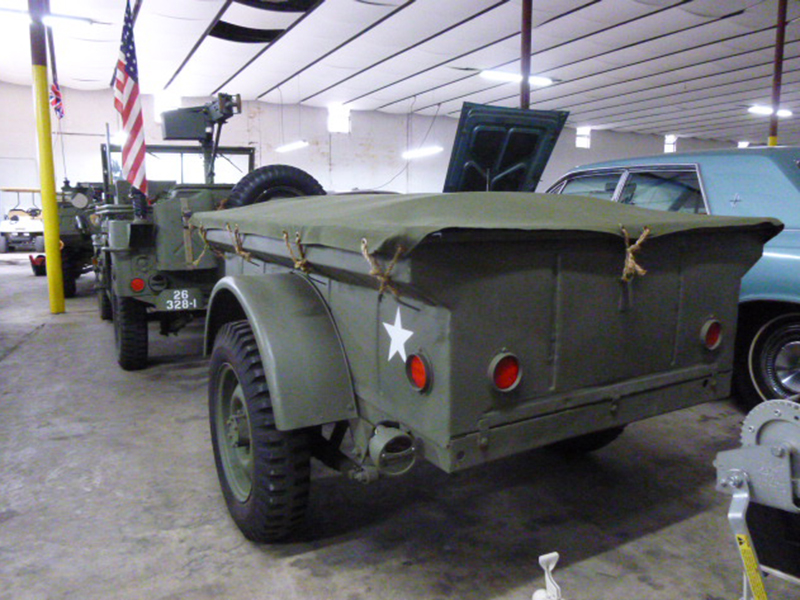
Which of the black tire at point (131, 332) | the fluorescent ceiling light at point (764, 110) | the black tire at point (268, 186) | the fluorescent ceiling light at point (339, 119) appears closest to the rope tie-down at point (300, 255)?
the black tire at point (268, 186)

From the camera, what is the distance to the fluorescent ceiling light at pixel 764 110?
58.0 feet

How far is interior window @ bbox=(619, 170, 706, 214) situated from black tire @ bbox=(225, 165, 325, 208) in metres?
2.16

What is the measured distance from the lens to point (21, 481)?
2900mm

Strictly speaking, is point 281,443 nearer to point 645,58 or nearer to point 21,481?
point 21,481

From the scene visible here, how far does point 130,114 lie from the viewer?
6.08 m

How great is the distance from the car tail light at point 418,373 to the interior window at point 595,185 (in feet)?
9.41

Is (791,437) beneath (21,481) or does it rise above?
above

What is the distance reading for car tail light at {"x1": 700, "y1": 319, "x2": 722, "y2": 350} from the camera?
2.19m

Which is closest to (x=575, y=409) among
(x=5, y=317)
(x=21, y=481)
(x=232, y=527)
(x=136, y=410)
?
(x=232, y=527)

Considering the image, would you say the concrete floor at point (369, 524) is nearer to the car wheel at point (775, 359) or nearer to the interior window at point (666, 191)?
the car wheel at point (775, 359)

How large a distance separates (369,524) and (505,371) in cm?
110

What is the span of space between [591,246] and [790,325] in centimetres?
228

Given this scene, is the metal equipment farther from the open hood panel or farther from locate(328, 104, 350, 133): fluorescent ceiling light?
locate(328, 104, 350, 133): fluorescent ceiling light

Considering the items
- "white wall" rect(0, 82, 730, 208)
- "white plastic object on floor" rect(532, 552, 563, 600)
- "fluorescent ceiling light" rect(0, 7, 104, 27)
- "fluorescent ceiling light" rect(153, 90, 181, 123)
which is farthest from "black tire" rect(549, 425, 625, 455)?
"fluorescent ceiling light" rect(153, 90, 181, 123)
